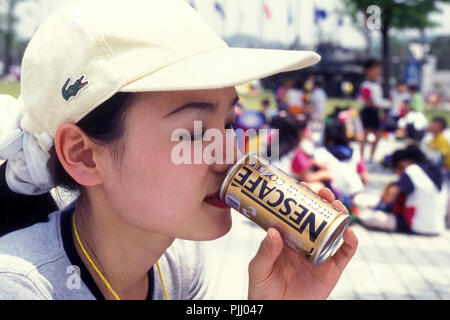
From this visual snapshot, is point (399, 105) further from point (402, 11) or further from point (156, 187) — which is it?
point (156, 187)

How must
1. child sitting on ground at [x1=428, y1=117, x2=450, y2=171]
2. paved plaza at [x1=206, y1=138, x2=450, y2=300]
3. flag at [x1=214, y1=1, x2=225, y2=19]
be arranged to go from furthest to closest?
flag at [x1=214, y1=1, x2=225, y2=19]
child sitting on ground at [x1=428, y1=117, x2=450, y2=171]
paved plaza at [x1=206, y1=138, x2=450, y2=300]

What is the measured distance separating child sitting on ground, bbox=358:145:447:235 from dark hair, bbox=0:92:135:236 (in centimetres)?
398

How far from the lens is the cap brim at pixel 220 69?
36.6 inches

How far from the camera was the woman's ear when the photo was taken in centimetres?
103

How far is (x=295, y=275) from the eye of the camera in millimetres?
1326

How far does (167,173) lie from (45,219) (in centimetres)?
45

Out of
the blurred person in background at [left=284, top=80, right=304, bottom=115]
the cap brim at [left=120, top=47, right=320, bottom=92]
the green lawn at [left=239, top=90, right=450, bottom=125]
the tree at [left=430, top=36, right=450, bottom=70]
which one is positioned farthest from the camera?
the tree at [left=430, top=36, right=450, bottom=70]

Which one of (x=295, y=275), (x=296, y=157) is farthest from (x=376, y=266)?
(x=295, y=275)

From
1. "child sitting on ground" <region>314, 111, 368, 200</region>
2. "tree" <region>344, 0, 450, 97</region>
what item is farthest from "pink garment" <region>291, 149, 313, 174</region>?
"tree" <region>344, 0, 450, 97</region>

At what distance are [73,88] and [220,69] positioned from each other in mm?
328

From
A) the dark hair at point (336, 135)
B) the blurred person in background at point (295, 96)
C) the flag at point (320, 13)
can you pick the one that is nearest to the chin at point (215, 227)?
the dark hair at point (336, 135)

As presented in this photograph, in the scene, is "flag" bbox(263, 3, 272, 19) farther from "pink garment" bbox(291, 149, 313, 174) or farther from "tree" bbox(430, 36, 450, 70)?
"tree" bbox(430, 36, 450, 70)

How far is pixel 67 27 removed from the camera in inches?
38.6

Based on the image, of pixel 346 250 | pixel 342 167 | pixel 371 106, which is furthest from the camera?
pixel 371 106
